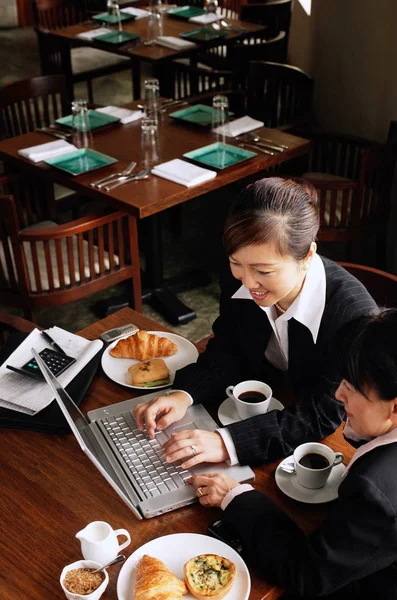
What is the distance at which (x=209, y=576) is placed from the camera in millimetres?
1273

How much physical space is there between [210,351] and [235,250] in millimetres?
321

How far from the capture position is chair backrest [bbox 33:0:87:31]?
532 centimetres

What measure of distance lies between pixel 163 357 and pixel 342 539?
758 millimetres

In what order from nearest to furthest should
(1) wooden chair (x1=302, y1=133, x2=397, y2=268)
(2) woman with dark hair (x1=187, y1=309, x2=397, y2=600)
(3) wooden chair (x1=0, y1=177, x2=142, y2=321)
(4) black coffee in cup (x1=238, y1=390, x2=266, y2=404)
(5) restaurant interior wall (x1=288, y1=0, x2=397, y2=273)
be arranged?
(2) woman with dark hair (x1=187, y1=309, x2=397, y2=600), (4) black coffee in cup (x1=238, y1=390, x2=266, y2=404), (3) wooden chair (x1=0, y1=177, x2=142, y2=321), (1) wooden chair (x1=302, y1=133, x2=397, y2=268), (5) restaurant interior wall (x1=288, y1=0, x2=397, y2=273)

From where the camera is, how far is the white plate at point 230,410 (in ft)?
5.49

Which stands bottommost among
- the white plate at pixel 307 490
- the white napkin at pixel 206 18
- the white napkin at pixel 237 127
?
the white napkin at pixel 237 127

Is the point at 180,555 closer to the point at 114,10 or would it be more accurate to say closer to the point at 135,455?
the point at 135,455

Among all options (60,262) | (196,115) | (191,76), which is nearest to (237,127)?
(196,115)

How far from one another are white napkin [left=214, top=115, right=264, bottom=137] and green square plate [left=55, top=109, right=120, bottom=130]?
53 cm

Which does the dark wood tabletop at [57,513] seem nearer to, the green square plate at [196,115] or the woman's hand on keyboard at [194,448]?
the woman's hand on keyboard at [194,448]

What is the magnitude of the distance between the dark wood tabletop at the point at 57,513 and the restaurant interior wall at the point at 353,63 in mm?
2575

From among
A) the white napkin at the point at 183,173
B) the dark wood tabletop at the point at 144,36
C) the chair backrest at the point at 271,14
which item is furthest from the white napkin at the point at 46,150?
the chair backrest at the point at 271,14

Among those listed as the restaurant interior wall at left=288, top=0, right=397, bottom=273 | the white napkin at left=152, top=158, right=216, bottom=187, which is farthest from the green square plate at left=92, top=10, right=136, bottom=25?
the white napkin at left=152, top=158, right=216, bottom=187

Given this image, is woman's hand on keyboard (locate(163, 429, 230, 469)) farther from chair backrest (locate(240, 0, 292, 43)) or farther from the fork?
chair backrest (locate(240, 0, 292, 43))
